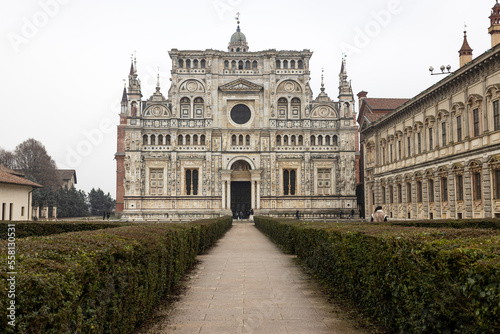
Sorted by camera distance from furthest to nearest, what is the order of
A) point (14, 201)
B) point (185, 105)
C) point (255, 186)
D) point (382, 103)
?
point (185, 105), point (255, 186), point (382, 103), point (14, 201)

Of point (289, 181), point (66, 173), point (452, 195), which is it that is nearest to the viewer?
point (452, 195)

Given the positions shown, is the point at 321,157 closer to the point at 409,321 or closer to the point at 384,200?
the point at 384,200

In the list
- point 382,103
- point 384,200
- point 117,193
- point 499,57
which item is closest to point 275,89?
point 382,103

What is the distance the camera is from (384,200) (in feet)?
153

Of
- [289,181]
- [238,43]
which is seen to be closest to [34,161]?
[238,43]

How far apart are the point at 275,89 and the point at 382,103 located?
1453 centimetres

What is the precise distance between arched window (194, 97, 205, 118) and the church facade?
0.13 m

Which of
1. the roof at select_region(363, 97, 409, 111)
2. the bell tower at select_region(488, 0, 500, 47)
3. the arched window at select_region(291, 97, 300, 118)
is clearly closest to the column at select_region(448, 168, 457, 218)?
the bell tower at select_region(488, 0, 500, 47)

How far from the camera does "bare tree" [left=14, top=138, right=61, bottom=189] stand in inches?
2997

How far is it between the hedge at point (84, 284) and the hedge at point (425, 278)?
3747mm

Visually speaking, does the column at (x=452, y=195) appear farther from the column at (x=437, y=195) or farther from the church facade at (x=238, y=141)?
the church facade at (x=238, y=141)

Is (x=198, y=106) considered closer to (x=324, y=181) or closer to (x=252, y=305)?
(x=324, y=181)

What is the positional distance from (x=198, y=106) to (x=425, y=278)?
5834cm

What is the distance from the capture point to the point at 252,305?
10.0 m
